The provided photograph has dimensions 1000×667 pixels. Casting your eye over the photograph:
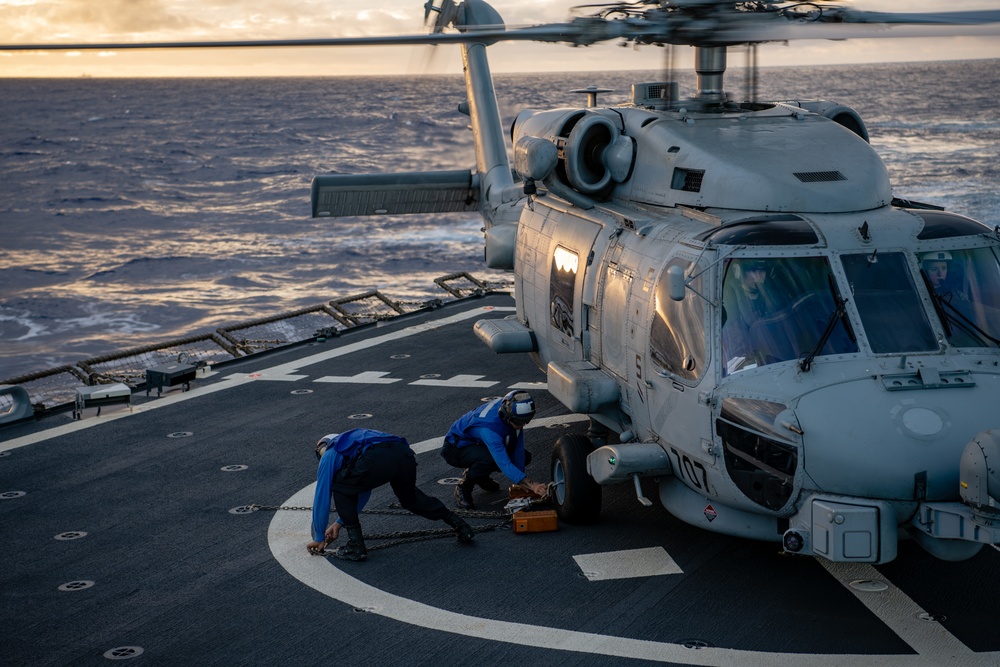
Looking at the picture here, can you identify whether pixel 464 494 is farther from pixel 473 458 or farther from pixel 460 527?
pixel 460 527

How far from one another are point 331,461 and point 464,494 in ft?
6.50

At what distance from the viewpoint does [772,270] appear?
873 cm

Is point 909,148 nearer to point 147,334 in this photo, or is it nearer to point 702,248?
point 147,334

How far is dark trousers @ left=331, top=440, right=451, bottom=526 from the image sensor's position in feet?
30.8

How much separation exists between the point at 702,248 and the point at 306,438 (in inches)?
239

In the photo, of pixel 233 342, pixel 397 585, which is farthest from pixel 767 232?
pixel 233 342

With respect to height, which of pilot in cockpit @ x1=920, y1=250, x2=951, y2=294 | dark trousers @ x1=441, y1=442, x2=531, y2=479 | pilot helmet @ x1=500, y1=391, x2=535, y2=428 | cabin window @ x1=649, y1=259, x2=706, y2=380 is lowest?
dark trousers @ x1=441, y1=442, x2=531, y2=479

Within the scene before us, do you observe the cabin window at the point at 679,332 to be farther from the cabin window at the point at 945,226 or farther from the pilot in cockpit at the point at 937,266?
the cabin window at the point at 945,226

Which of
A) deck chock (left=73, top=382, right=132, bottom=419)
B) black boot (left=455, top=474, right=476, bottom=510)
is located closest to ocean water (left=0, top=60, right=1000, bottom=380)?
black boot (left=455, top=474, right=476, bottom=510)

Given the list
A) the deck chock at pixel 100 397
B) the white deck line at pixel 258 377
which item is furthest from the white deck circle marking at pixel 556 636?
the deck chock at pixel 100 397

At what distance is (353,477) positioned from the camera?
9.41 metres

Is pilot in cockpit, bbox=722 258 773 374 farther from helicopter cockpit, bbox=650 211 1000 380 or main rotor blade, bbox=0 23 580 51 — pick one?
main rotor blade, bbox=0 23 580 51

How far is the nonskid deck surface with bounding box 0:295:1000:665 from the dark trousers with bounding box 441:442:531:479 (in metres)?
0.51

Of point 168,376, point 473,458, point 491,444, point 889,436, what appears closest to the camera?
point 889,436
